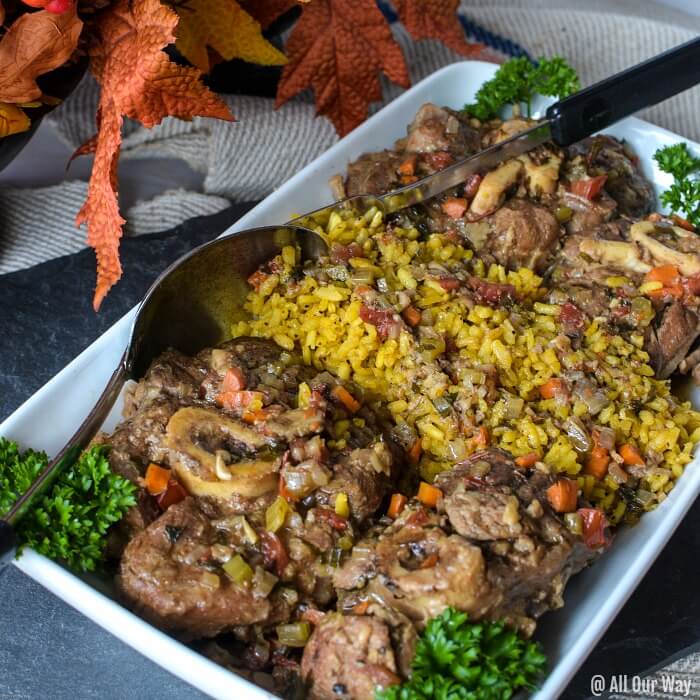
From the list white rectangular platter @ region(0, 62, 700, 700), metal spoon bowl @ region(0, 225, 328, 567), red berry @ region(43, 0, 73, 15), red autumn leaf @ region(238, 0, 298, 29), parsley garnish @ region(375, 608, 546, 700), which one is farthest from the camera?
red autumn leaf @ region(238, 0, 298, 29)

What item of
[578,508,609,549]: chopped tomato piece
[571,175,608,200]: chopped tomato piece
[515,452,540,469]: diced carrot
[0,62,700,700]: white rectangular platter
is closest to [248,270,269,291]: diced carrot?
[0,62,700,700]: white rectangular platter

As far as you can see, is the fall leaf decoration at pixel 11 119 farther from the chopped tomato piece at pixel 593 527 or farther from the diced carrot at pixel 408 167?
the chopped tomato piece at pixel 593 527

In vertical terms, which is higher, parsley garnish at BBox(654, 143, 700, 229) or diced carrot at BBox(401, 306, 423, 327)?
parsley garnish at BBox(654, 143, 700, 229)

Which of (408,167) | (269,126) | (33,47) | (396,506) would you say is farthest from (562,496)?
(269,126)

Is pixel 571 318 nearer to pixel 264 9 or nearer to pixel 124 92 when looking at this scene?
pixel 124 92

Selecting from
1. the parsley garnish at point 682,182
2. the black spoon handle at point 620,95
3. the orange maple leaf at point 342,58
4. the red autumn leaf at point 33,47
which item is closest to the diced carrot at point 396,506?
the black spoon handle at point 620,95

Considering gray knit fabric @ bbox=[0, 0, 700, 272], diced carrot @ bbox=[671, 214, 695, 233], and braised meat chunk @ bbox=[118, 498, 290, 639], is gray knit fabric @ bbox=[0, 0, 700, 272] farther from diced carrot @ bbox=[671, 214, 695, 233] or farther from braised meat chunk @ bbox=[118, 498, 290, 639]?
braised meat chunk @ bbox=[118, 498, 290, 639]
